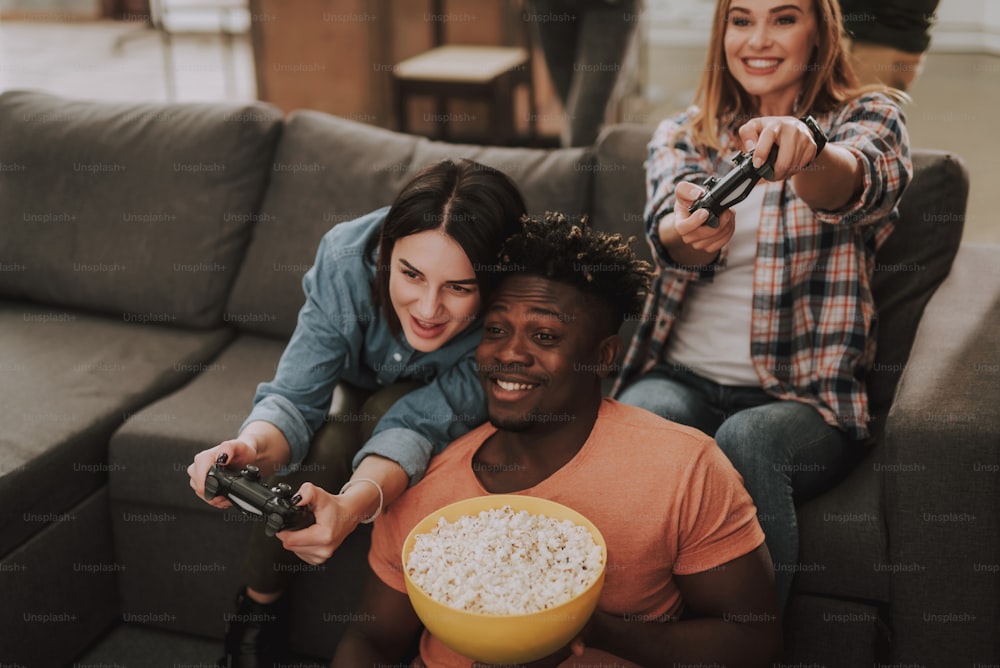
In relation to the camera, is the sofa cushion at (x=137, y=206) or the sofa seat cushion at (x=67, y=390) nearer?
the sofa seat cushion at (x=67, y=390)

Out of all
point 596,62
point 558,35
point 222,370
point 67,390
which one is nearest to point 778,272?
point 222,370

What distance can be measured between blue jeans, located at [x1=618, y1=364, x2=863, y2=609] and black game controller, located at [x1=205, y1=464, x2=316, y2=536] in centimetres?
70

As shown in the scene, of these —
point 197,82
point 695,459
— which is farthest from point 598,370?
point 197,82

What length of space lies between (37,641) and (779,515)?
136cm

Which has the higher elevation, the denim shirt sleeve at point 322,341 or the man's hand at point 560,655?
the denim shirt sleeve at point 322,341

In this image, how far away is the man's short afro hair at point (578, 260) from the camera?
4.78ft

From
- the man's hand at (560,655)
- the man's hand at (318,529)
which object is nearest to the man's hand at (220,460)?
the man's hand at (318,529)

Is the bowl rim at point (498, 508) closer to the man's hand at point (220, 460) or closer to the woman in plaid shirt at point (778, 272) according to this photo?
the man's hand at point (220, 460)

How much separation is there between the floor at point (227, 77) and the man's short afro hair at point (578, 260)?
2820mm

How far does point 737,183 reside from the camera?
1371mm

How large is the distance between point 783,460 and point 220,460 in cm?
87

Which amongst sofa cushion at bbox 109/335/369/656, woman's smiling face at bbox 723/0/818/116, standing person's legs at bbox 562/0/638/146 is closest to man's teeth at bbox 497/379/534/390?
sofa cushion at bbox 109/335/369/656

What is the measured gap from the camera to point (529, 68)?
181 inches

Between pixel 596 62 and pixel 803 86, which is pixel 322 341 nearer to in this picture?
pixel 803 86
